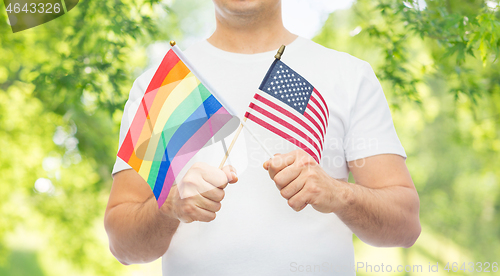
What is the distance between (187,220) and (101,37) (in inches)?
132

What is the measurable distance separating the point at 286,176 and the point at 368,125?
65cm

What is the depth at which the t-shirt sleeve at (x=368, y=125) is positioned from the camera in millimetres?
1913

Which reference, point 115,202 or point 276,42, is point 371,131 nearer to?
point 276,42

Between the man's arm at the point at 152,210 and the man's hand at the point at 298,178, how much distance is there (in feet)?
0.53

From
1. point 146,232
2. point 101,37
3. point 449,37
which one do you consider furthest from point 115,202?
point 449,37

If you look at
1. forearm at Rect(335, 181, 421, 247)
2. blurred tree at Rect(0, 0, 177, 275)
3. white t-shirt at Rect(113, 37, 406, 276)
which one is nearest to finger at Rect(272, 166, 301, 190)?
forearm at Rect(335, 181, 421, 247)

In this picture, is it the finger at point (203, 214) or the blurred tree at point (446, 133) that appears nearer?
the finger at point (203, 214)

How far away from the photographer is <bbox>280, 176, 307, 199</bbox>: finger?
1.52 m

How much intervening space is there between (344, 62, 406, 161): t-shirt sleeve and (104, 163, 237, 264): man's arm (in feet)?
2.34

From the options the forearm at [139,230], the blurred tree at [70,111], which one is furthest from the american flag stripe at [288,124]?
the blurred tree at [70,111]

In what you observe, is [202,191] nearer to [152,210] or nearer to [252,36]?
[152,210]

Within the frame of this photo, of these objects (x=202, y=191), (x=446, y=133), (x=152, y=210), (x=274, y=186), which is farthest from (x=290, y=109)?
(x=446, y=133)

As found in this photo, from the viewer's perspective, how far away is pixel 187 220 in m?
1.52

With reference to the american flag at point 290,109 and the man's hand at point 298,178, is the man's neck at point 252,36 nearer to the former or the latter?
the american flag at point 290,109
